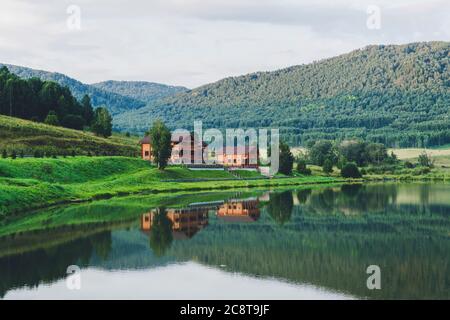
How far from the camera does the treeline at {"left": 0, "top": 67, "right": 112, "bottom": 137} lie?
123500mm

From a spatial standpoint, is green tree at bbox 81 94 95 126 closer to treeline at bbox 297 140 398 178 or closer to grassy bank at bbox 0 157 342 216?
grassy bank at bbox 0 157 342 216

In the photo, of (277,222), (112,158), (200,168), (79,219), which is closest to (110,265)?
(79,219)

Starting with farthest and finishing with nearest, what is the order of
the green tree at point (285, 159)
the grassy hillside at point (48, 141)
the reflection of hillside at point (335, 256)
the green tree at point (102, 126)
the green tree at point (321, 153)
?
the green tree at point (321, 153) → the green tree at point (102, 126) → the green tree at point (285, 159) → the grassy hillside at point (48, 141) → the reflection of hillside at point (335, 256)

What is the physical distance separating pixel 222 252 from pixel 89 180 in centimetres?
4719

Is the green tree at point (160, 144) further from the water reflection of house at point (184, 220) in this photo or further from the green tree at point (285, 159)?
the water reflection of house at point (184, 220)

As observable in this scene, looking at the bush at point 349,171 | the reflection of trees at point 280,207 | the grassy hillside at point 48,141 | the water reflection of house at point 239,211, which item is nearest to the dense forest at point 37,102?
the grassy hillside at point 48,141

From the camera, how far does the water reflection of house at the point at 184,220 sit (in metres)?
44.7

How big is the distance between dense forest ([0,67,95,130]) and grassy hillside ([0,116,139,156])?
40.6 feet

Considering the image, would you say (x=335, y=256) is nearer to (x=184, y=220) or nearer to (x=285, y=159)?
(x=184, y=220)

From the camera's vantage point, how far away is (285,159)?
122m

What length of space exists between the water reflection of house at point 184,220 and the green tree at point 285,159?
6088cm

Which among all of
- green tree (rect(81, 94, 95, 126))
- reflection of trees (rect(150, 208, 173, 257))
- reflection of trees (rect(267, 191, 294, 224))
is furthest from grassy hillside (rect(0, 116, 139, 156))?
reflection of trees (rect(150, 208, 173, 257))

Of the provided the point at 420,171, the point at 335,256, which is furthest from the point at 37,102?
the point at 335,256
